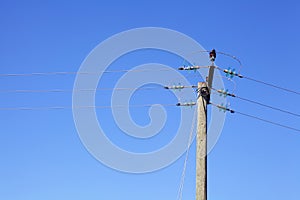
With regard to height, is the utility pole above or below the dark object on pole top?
below

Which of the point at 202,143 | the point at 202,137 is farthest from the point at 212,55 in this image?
the point at 202,143

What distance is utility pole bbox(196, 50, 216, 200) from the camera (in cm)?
1189

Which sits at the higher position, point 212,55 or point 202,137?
point 212,55

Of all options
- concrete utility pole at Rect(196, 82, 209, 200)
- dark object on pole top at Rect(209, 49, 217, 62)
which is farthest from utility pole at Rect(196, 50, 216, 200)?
dark object on pole top at Rect(209, 49, 217, 62)

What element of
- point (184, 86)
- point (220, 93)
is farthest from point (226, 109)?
point (184, 86)

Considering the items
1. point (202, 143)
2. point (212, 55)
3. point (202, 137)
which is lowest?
point (202, 143)

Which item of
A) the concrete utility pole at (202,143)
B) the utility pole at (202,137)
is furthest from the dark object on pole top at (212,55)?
the concrete utility pole at (202,143)

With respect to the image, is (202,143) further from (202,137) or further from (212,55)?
(212,55)

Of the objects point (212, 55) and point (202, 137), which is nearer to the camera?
point (202, 137)

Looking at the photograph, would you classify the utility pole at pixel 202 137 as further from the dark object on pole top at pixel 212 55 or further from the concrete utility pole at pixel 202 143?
the dark object on pole top at pixel 212 55

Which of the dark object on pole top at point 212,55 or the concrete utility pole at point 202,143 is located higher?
the dark object on pole top at point 212,55

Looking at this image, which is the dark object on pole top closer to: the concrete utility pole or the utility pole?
the utility pole

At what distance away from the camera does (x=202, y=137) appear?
1241 cm

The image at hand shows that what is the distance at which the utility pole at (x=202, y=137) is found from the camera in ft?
39.0
